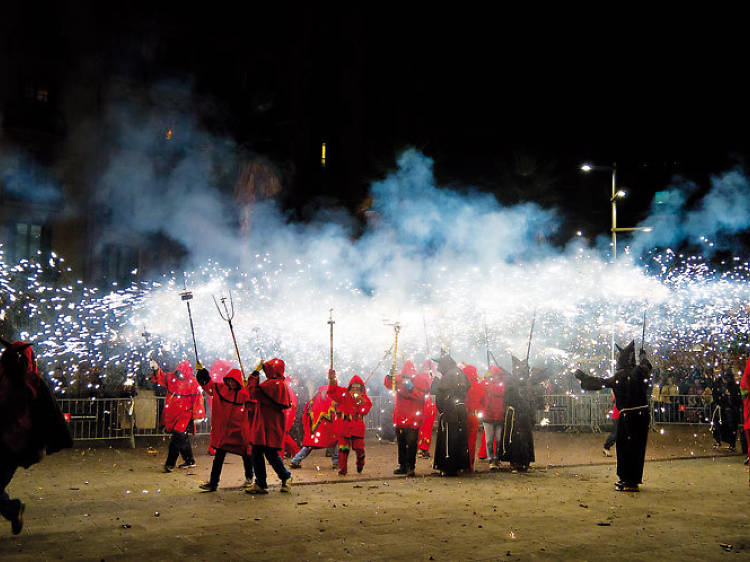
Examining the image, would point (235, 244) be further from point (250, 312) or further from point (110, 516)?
point (110, 516)

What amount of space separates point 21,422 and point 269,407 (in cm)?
341

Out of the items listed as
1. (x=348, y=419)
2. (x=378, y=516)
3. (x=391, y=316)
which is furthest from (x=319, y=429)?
(x=391, y=316)

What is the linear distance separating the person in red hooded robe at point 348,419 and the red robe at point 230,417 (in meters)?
1.71

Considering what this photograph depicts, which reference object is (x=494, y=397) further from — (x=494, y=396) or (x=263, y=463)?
(x=263, y=463)

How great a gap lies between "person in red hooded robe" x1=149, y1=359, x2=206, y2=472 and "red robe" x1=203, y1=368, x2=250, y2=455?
192cm

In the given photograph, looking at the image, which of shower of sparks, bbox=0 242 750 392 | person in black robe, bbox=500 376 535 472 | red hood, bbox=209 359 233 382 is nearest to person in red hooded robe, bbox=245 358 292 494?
red hood, bbox=209 359 233 382

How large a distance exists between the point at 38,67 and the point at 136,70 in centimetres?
313

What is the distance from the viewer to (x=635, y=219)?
131 ft

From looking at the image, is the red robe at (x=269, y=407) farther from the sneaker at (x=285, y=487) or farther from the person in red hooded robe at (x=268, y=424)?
the sneaker at (x=285, y=487)

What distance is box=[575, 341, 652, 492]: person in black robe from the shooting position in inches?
374

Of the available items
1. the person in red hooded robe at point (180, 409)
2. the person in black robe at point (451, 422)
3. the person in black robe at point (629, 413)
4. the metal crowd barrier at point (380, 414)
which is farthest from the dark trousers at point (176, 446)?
the person in black robe at point (629, 413)

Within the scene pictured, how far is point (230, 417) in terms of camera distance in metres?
8.91

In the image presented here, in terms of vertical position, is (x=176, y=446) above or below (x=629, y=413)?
below

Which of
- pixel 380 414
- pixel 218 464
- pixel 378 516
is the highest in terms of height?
pixel 380 414
